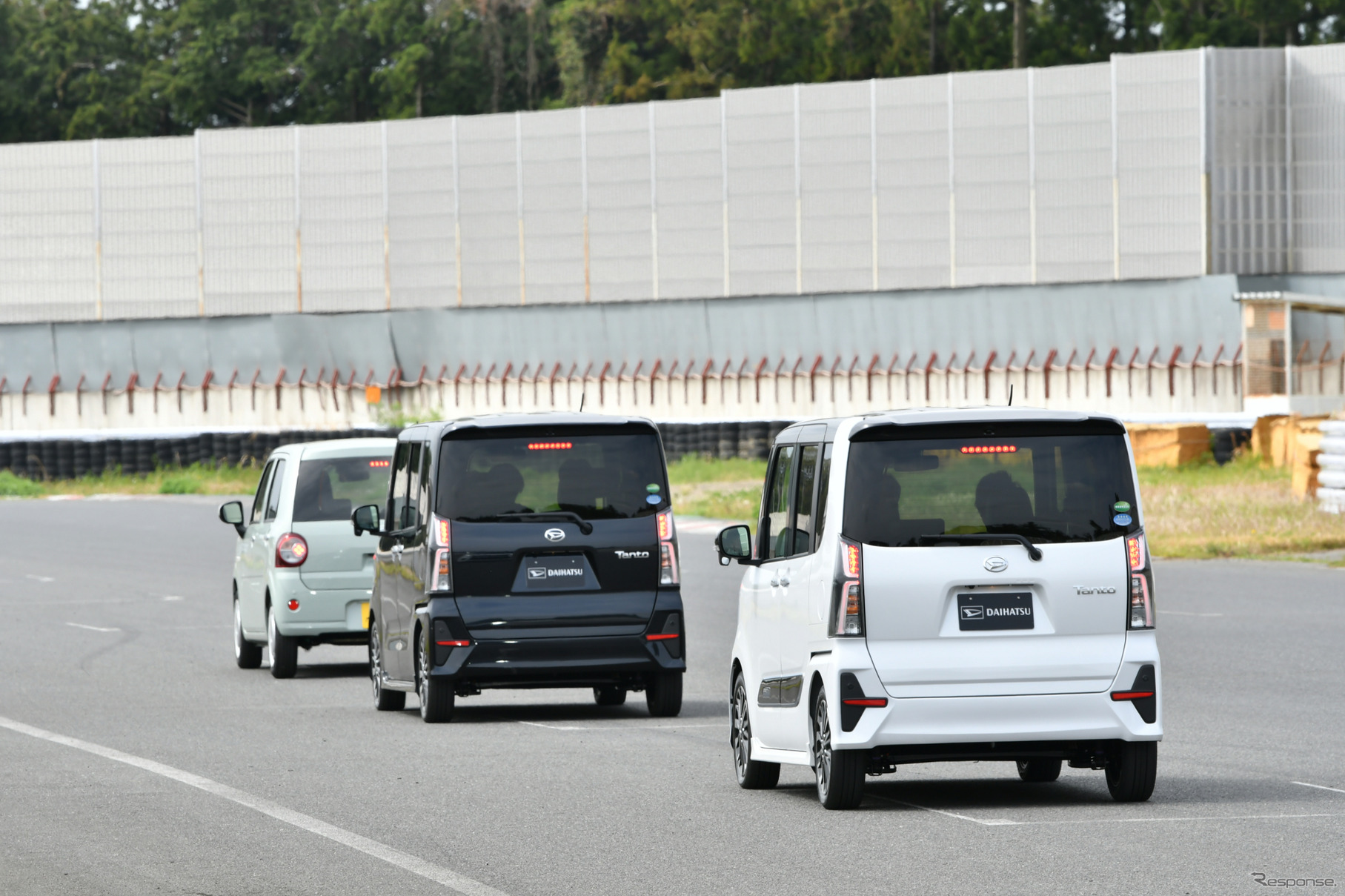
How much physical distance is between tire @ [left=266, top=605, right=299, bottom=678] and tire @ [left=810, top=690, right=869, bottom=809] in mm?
8653

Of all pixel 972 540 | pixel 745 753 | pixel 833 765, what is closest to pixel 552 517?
pixel 745 753

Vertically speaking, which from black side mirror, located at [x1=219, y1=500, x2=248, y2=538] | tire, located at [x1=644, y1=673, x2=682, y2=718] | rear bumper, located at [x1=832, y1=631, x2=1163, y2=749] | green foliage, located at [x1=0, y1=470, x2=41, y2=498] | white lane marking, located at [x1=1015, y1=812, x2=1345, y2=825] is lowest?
green foliage, located at [x1=0, y1=470, x2=41, y2=498]

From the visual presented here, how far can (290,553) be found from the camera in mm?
17609

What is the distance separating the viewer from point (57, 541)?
34.8m

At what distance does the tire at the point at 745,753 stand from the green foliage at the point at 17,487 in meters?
41.2

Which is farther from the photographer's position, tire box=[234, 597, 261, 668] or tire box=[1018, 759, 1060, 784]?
tire box=[234, 597, 261, 668]

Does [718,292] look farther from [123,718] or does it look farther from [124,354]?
[123,718]

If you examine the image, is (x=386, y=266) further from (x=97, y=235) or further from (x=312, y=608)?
(x=312, y=608)

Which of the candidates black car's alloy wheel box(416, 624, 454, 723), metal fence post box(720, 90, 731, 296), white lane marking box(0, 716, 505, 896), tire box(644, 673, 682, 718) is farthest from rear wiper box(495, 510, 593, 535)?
metal fence post box(720, 90, 731, 296)

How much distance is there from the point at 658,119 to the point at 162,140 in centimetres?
1492

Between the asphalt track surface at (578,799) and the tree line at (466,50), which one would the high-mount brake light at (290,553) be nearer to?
the asphalt track surface at (578,799)

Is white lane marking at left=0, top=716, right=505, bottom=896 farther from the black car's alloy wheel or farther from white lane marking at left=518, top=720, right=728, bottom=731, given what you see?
white lane marking at left=518, top=720, right=728, bottom=731

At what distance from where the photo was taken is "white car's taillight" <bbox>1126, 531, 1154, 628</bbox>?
31.3ft

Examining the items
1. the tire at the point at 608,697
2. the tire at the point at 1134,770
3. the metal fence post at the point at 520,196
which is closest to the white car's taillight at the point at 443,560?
the tire at the point at 608,697
